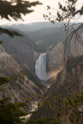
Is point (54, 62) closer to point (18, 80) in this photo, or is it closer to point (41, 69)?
point (41, 69)

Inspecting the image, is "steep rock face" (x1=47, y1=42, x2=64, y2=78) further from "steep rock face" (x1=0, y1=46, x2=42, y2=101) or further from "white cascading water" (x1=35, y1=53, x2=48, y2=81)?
"steep rock face" (x1=0, y1=46, x2=42, y2=101)

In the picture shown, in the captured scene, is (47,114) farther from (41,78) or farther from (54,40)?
(54,40)

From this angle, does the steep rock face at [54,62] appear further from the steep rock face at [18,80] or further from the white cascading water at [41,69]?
the steep rock face at [18,80]

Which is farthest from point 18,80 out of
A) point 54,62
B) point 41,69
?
point 54,62

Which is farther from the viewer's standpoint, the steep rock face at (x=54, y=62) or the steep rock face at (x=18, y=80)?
the steep rock face at (x=54, y=62)

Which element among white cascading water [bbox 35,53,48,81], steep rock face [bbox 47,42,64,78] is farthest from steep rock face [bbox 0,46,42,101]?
steep rock face [bbox 47,42,64,78]

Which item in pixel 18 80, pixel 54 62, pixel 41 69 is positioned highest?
pixel 18 80

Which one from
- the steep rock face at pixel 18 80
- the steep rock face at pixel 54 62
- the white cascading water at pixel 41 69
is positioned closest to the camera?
the steep rock face at pixel 18 80

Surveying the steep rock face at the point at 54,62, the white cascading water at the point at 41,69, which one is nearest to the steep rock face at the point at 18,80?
the white cascading water at the point at 41,69

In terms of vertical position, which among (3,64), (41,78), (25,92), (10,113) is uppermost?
(10,113)

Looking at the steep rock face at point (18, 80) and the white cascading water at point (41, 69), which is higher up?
the steep rock face at point (18, 80)

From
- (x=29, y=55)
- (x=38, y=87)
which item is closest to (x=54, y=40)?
(x=29, y=55)
